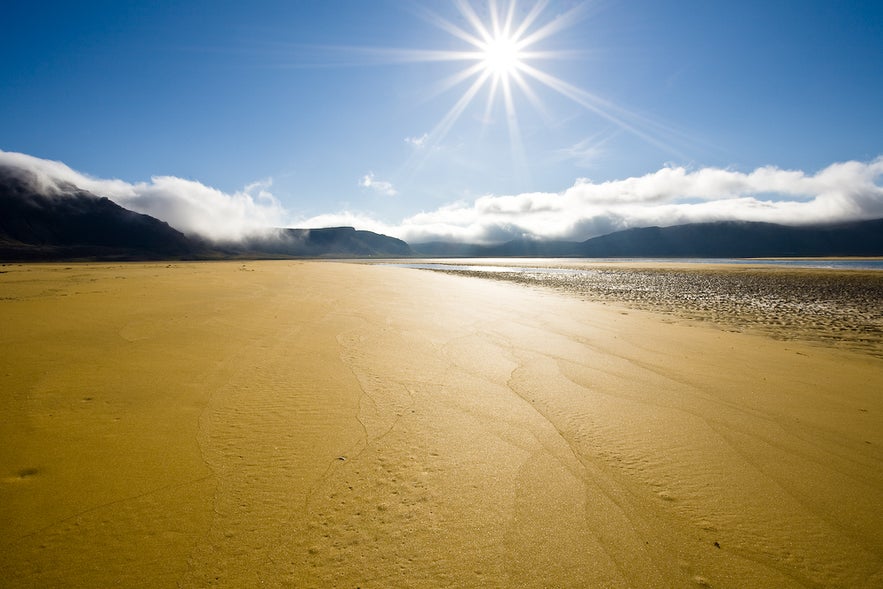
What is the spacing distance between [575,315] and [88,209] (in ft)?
756

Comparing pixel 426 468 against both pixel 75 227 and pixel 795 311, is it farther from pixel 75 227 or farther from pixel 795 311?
pixel 75 227

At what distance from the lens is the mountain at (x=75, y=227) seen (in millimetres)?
136375

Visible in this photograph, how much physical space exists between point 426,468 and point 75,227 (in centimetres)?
22126

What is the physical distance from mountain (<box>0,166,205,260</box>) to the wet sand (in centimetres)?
17271

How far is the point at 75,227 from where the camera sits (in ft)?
503

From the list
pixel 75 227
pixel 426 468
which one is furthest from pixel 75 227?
pixel 426 468

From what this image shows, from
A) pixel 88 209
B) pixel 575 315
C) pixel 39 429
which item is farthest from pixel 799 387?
pixel 88 209

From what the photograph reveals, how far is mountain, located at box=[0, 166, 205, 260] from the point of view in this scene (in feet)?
447

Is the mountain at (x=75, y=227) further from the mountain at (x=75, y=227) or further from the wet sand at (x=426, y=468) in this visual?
the wet sand at (x=426, y=468)

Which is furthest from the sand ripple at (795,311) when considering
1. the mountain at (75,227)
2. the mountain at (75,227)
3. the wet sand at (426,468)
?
the mountain at (75,227)

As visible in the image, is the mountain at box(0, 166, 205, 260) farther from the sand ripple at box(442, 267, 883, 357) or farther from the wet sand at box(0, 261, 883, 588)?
the sand ripple at box(442, 267, 883, 357)

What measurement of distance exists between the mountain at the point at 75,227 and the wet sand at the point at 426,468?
567ft

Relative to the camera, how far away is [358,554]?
2270mm

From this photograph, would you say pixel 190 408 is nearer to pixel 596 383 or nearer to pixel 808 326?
pixel 596 383
